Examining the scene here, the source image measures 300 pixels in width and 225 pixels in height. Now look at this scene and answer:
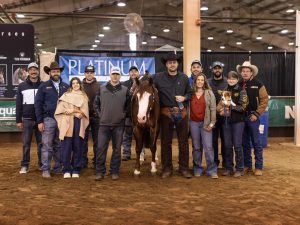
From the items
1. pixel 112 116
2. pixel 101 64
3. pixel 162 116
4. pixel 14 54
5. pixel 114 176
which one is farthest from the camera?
pixel 101 64

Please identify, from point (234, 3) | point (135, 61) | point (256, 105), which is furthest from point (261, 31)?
point (256, 105)

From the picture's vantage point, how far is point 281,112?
12633mm

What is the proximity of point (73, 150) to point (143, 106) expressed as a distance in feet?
4.80

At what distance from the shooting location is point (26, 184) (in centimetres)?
636

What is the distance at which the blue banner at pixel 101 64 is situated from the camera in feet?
38.9

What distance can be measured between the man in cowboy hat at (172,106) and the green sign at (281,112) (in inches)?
255

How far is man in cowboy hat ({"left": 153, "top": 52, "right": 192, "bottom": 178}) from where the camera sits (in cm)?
675

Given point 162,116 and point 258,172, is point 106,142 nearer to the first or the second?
point 162,116

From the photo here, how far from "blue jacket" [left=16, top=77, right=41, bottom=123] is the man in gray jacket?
1.19m

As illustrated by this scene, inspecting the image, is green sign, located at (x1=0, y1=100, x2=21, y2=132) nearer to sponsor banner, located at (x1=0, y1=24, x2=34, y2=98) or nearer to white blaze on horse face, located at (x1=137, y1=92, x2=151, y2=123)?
sponsor banner, located at (x1=0, y1=24, x2=34, y2=98)

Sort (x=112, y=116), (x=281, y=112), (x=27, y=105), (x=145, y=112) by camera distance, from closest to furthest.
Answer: (x=145, y=112), (x=112, y=116), (x=27, y=105), (x=281, y=112)

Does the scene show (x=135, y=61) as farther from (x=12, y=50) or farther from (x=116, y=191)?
(x=116, y=191)

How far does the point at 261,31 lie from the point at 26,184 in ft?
82.0

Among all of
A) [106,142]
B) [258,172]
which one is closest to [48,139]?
[106,142]
